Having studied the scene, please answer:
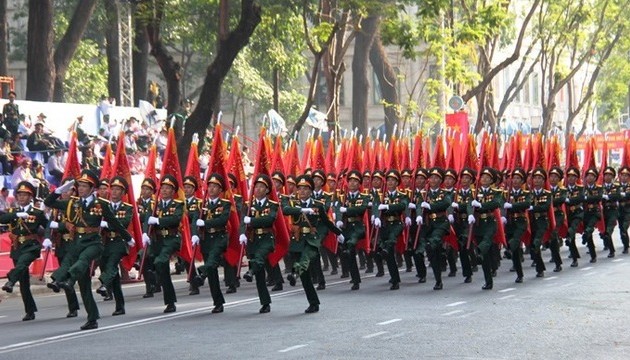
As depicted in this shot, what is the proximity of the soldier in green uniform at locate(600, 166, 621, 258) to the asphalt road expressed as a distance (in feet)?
19.8

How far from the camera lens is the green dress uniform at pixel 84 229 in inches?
638

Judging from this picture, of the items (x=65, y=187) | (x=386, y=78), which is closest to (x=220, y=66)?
(x=65, y=187)

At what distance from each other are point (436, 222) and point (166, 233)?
4956 millimetres

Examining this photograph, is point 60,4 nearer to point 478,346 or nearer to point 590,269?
point 590,269

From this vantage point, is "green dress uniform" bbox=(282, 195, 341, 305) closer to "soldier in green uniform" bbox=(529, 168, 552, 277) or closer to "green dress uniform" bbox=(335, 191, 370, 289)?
"green dress uniform" bbox=(335, 191, 370, 289)

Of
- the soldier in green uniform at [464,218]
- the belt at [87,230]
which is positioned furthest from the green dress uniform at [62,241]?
the soldier in green uniform at [464,218]

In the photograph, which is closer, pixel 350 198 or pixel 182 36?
pixel 350 198

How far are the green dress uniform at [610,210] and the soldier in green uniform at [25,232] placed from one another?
1306 centimetres

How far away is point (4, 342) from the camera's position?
14430mm

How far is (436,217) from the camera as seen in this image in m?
21.5

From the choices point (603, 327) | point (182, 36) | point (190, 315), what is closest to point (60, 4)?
point (182, 36)

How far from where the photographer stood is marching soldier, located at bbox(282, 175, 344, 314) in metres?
17.0

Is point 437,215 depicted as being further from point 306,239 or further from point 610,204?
point 610,204

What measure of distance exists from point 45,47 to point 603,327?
20131 mm
